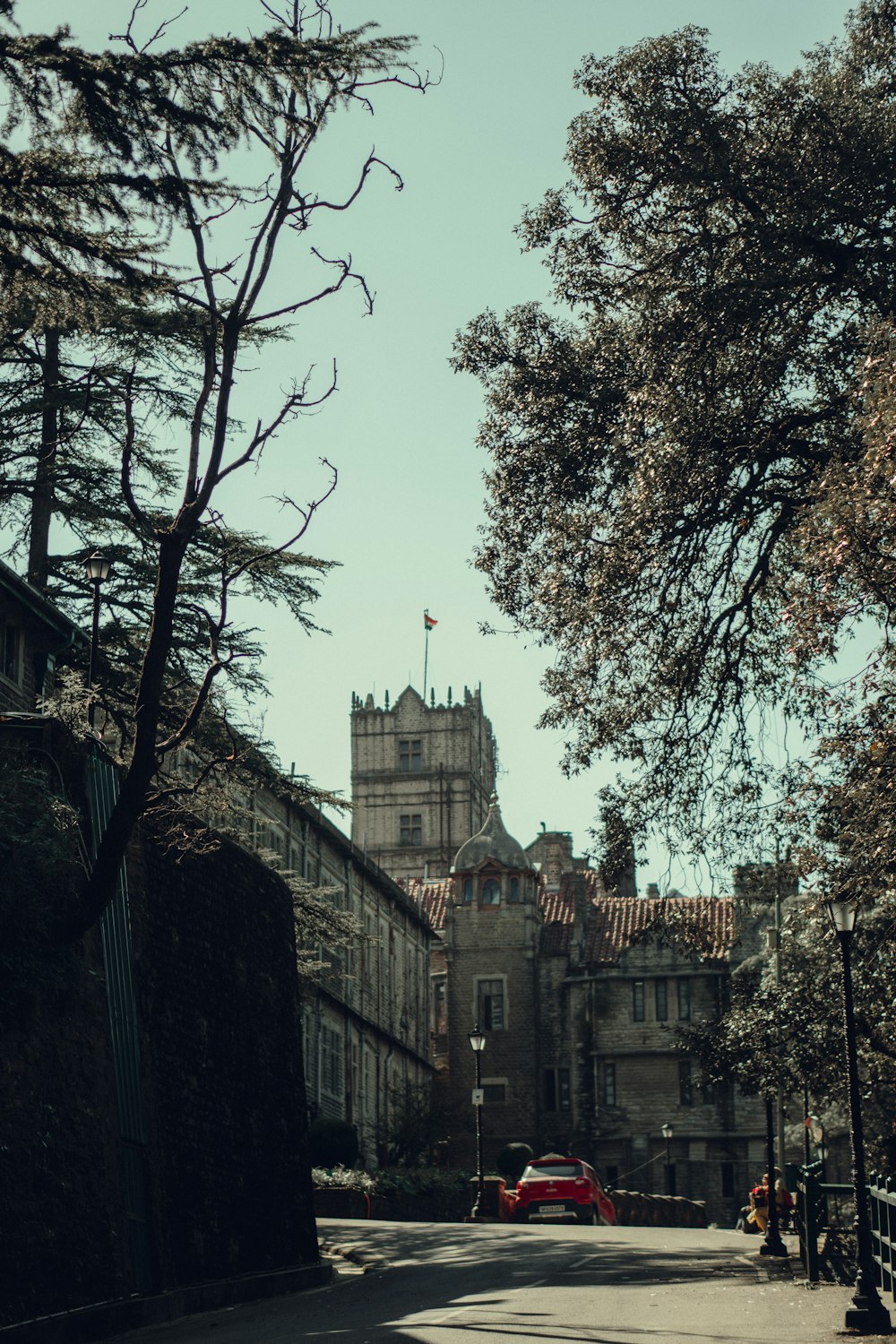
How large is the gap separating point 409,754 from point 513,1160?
5024 cm

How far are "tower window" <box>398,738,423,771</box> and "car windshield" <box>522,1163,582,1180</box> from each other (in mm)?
72645

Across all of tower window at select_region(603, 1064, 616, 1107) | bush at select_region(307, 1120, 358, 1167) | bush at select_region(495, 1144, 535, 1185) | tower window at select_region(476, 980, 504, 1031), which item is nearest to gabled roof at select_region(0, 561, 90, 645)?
bush at select_region(307, 1120, 358, 1167)

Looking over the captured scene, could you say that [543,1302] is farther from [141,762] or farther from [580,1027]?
[580,1027]

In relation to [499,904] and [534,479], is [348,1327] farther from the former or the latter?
[499,904]

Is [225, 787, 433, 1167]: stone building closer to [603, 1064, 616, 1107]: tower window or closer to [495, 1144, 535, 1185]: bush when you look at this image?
[495, 1144, 535, 1185]: bush

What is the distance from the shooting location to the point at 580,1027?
66.9 m

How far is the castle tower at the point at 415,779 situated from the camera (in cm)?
10100

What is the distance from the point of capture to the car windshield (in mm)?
30234

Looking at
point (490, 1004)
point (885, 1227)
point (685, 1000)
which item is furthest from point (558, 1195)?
point (490, 1004)

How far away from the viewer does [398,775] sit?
103 metres

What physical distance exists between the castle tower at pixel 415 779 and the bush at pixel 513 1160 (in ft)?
141

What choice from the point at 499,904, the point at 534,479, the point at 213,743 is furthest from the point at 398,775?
the point at 534,479

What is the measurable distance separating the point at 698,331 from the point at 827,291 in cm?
136

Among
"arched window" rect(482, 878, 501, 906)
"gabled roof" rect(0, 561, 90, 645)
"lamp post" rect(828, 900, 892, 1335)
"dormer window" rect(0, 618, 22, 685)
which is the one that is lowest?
"lamp post" rect(828, 900, 892, 1335)
